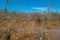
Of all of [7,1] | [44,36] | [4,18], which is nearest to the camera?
[7,1]

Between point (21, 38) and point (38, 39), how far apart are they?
0.40 m

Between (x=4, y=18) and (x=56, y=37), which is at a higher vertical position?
(x=4, y=18)

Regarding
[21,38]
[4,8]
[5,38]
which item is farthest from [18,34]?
[4,8]

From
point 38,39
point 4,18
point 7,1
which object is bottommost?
point 38,39

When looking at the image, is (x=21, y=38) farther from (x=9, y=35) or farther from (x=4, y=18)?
(x=4, y=18)

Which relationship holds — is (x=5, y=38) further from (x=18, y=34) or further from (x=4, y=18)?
(x=4, y=18)

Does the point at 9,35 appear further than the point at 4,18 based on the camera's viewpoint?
No

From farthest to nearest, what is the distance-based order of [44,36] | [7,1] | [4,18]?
[4,18] → [44,36] → [7,1]

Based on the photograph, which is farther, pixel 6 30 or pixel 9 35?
pixel 6 30

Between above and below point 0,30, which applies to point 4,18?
above

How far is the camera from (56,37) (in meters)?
4.22

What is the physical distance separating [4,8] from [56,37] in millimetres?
1415

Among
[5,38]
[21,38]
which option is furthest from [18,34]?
[5,38]

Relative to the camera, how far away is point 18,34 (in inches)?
161
